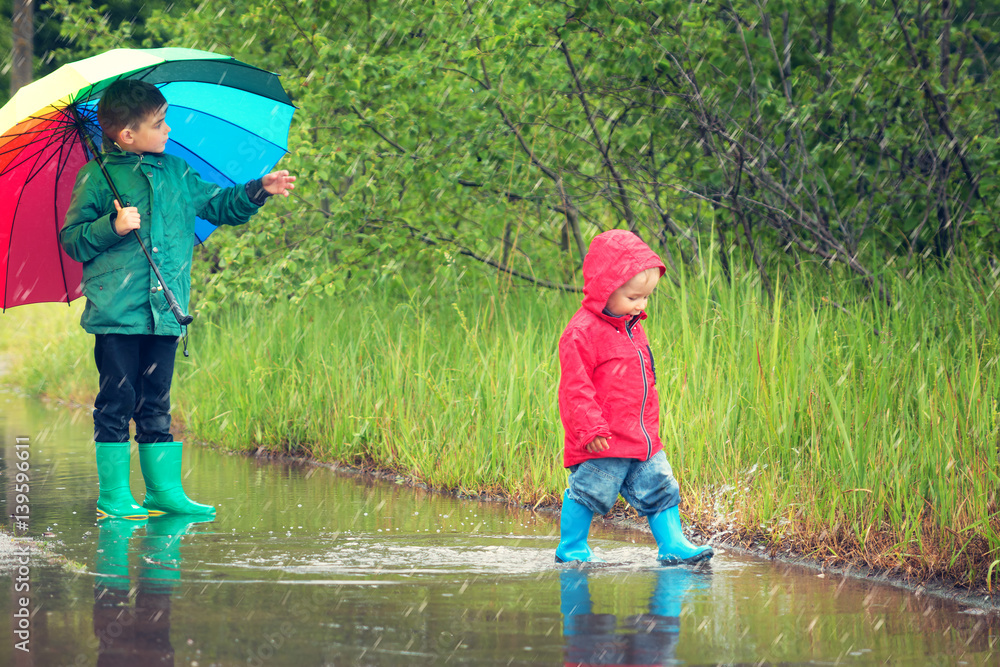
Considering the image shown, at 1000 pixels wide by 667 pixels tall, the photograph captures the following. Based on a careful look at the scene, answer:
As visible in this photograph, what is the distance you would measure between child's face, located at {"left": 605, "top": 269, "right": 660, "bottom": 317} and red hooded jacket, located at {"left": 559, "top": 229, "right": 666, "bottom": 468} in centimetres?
4

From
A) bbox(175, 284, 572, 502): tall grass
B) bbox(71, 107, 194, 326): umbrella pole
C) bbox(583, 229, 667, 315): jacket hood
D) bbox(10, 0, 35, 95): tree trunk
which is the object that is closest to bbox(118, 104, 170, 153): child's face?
bbox(71, 107, 194, 326): umbrella pole

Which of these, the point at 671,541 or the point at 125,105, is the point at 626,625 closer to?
the point at 671,541

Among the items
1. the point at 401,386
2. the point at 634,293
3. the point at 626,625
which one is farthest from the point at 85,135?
the point at 626,625

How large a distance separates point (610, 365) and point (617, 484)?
53cm

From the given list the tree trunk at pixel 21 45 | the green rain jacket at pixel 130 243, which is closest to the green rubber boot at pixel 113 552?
the green rain jacket at pixel 130 243

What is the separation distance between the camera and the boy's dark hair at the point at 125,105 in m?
5.86

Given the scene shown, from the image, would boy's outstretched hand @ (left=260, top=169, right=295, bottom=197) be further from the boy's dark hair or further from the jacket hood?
the jacket hood

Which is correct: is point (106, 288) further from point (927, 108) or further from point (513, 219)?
point (927, 108)

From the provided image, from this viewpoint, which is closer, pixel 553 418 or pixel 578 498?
pixel 578 498

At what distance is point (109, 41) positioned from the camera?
38.2 feet

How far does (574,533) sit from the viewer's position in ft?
16.4

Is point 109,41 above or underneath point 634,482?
above

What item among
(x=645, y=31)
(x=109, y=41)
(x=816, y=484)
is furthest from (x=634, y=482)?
(x=109, y=41)

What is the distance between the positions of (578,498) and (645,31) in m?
4.08
